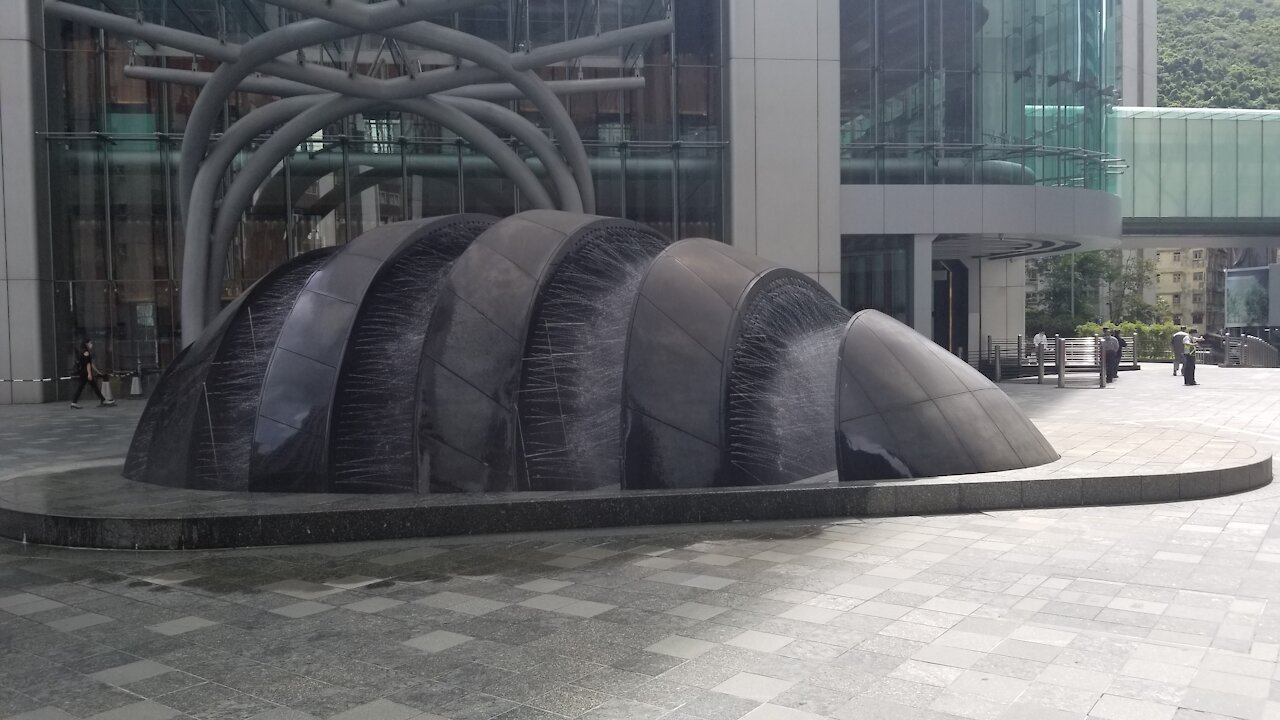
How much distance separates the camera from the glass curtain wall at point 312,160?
91.0 ft

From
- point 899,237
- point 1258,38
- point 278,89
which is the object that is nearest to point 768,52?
point 899,237

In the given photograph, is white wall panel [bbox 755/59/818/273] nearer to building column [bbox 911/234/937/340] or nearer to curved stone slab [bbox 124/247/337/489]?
building column [bbox 911/234/937/340]

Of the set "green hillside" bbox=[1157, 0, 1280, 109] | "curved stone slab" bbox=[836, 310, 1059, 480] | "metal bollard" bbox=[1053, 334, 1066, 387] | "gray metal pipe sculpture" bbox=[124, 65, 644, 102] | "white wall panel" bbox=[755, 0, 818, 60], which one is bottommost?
"metal bollard" bbox=[1053, 334, 1066, 387]

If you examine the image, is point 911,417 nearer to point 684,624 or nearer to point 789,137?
point 684,624

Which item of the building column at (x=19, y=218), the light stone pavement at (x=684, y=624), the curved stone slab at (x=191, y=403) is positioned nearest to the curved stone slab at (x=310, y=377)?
the curved stone slab at (x=191, y=403)

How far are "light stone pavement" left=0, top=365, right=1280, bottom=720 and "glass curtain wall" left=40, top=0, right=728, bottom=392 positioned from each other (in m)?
20.7

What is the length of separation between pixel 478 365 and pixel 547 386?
0.79 meters

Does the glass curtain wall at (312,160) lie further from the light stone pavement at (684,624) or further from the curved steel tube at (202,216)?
the light stone pavement at (684,624)

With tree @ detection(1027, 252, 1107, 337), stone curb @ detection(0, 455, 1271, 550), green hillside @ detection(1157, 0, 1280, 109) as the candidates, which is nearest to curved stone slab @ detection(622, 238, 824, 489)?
Result: stone curb @ detection(0, 455, 1271, 550)

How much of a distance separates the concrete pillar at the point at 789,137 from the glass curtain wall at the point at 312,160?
3.61ft

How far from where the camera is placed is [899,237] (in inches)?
1168

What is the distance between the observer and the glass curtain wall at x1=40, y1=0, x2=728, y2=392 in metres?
27.7

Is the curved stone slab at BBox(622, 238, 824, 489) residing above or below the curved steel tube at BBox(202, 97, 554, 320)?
below

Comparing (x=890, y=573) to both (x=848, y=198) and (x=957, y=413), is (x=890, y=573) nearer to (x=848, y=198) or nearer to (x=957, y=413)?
(x=957, y=413)
